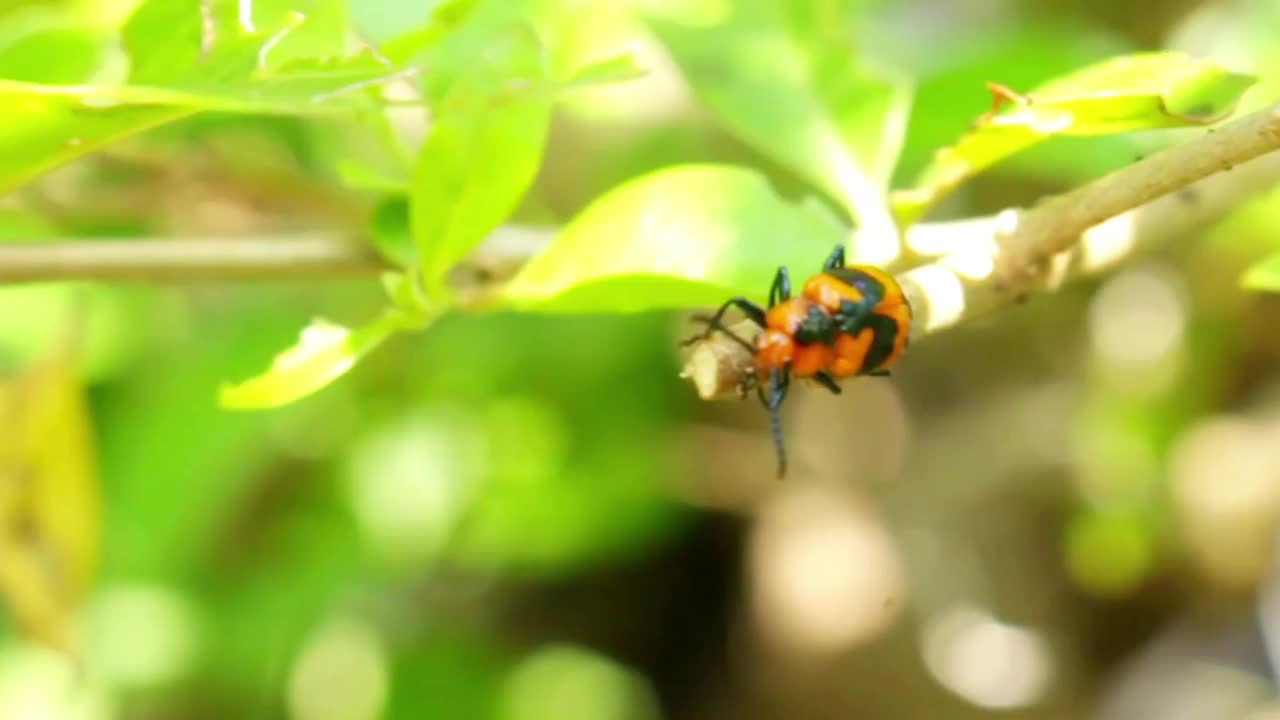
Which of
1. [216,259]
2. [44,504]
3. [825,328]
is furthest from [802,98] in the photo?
[44,504]

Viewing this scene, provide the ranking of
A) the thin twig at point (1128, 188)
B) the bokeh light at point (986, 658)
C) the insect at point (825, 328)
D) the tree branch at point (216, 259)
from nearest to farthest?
1. the thin twig at point (1128, 188)
2. the insect at point (825, 328)
3. the tree branch at point (216, 259)
4. the bokeh light at point (986, 658)

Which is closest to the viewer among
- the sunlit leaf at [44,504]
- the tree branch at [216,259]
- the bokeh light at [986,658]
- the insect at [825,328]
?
the insect at [825,328]

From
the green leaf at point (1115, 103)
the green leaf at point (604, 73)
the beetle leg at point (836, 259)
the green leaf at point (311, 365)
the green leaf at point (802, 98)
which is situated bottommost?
the green leaf at point (311, 365)

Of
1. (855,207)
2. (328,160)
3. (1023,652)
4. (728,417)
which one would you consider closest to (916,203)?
(855,207)

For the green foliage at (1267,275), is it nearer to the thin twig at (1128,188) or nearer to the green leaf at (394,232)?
the thin twig at (1128,188)

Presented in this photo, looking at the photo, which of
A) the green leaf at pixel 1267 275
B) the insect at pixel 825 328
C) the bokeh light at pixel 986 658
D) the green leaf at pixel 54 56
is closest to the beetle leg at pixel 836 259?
the insect at pixel 825 328

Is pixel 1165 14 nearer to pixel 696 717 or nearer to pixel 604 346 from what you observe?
pixel 604 346
